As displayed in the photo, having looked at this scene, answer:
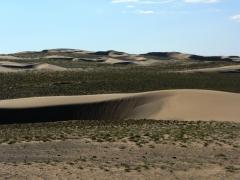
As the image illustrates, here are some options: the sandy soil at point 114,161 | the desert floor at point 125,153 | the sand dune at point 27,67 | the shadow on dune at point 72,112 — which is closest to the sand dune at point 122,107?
the shadow on dune at point 72,112

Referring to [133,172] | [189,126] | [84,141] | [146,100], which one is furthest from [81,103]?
[133,172]

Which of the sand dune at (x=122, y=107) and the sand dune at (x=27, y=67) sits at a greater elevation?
the sand dune at (x=27, y=67)

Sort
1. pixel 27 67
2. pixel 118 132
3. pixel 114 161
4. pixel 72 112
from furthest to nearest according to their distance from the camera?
pixel 27 67 < pixel 72 112 < pixel 118 132 < pixel 114 161

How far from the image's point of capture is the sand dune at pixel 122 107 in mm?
32594

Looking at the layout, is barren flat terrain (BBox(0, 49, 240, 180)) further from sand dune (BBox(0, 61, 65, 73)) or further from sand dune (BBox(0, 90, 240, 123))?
sand dune (BBox(0, 61, 65, 73))

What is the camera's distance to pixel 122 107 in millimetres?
34250

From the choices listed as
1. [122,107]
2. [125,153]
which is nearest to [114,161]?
[125,153]

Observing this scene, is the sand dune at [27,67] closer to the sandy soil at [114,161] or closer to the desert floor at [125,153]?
the desert floor at [125,153]

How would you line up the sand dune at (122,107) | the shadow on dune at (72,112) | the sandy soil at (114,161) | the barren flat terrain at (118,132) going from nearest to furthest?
the sandy soil at (114,161)
the barren flat terrain at (118,132)
the sand dune at (122,107)
the shadow on dune at (72,112)

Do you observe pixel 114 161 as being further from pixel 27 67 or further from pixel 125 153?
pixel 27 67

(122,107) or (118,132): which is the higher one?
(118,132)

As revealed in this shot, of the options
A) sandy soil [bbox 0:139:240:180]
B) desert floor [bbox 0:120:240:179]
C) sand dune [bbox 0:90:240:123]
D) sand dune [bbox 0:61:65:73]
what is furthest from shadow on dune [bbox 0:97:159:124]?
sand dune [bbox 0:61:65:73]

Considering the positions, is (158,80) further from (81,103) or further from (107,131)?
(107,131)

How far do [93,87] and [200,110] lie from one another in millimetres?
14407
